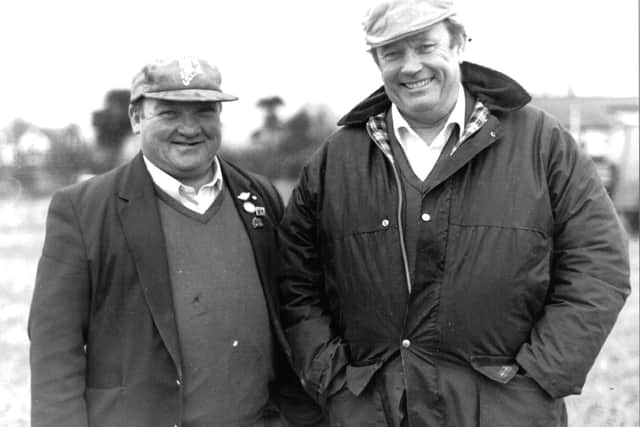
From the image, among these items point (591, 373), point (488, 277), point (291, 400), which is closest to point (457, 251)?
point (488, 277)

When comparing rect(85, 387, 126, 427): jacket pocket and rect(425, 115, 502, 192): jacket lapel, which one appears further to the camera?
rect(85, 387, 126, 427): jacket pocket

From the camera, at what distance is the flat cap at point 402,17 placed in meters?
2.68

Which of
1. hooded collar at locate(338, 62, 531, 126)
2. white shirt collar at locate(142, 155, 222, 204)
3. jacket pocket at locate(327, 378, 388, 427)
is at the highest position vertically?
hooded collar at locate(338, 62, 531, 126)

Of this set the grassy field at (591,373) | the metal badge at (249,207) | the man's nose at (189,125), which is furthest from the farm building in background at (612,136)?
the man's nose at (189,125)

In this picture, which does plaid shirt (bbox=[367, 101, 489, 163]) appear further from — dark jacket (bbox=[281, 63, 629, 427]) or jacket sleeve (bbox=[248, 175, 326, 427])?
jacket sleeve (bbox=[248, 175, 326, 427])

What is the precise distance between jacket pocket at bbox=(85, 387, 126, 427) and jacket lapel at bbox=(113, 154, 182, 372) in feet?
0.85

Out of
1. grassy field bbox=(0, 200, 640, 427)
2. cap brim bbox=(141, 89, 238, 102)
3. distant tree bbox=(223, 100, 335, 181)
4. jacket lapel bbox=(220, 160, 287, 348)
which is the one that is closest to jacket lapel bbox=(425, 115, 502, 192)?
jacket lapel bbox=(220, 160, 287, 348)

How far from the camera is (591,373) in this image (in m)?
5.77

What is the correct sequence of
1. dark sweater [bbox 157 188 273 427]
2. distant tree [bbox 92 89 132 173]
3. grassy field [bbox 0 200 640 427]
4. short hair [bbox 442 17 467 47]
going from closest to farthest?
short hair [bbox 442 17 467 47]
dark sweater [bbox 157 188 273 427]
grassy field [bbox 0 200 640 427]
distant tree [bbox 92 89 132 173]

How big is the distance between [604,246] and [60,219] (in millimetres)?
1917

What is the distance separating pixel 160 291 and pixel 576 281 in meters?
1.45

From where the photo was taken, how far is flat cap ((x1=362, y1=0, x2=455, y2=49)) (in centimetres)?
268

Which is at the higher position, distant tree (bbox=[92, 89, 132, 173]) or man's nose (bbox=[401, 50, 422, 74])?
man's nose (bbox=[401, 50, 422, 74])

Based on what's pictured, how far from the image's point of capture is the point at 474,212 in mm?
2656
